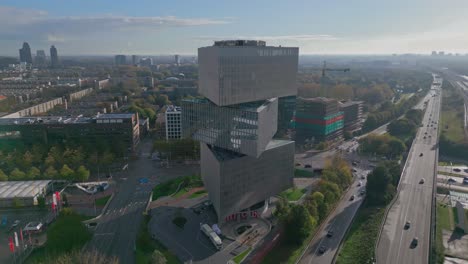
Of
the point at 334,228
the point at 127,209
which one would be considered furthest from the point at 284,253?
the point at 127,209

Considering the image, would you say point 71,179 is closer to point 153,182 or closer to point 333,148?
point 153,182

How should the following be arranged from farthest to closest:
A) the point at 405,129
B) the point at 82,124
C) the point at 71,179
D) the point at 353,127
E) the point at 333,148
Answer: the point at 353,127 → the point at 405,129 → the point at 333,148 → the point at 82,124 → the point at 71,179

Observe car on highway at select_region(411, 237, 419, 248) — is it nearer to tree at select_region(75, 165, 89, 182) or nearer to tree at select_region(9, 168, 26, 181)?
tree at select_region(75, 165, 89, 182)

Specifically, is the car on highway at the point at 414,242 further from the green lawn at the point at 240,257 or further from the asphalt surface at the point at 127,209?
the asphalt surface at the point at 127,209

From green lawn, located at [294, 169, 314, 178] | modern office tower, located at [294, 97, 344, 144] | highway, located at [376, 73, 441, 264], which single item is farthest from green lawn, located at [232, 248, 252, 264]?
modern office tower, located at [294, 97, 344, 144]

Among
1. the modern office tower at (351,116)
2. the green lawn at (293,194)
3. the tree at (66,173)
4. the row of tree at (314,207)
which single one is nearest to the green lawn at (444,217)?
the row of tree at (314,207)

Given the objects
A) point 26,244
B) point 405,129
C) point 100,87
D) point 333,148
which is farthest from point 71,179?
point 100,87
